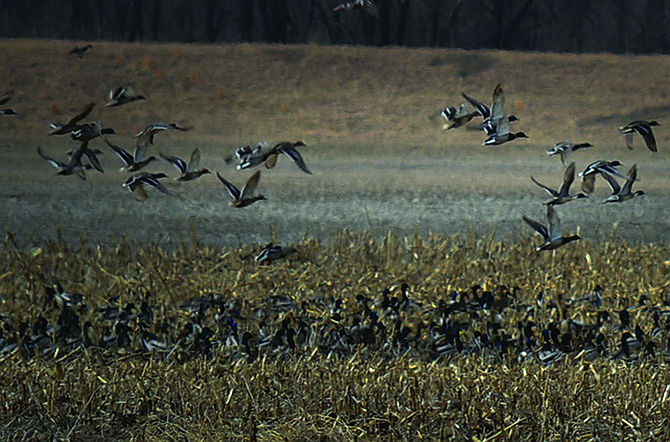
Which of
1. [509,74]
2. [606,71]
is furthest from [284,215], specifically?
[606,71]

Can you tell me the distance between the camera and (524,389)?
13.9 ft

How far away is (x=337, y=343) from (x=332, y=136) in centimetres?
1422

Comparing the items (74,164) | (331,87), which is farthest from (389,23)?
(74,164)

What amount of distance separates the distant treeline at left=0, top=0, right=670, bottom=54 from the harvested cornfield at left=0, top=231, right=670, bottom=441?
17199mm

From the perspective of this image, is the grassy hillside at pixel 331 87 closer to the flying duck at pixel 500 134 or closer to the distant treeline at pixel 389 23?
the distant treeline at pixel 389 23

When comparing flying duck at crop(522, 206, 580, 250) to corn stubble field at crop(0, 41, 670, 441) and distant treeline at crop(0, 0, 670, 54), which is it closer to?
corn stubble field at crop(0, 41, 670, 441)

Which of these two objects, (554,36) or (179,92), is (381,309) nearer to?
(179,92)

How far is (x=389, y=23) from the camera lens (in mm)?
24594

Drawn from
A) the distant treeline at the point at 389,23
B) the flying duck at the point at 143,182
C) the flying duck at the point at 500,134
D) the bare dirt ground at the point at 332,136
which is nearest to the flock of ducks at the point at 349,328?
the flying duck at the point at 143,182

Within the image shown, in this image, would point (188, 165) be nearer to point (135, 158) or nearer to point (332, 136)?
point (135, 158)

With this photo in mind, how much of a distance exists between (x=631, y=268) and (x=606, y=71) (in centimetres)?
1702

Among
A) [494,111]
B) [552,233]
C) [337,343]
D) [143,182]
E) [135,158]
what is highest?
[494,111]

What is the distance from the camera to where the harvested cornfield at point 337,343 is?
13.0 ft

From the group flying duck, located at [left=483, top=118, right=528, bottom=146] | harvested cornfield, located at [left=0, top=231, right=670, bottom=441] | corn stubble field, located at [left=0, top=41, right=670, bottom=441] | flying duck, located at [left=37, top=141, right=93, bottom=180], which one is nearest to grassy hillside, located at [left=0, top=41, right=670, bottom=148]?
corn stubble field, located at [left=0, top=41, right=670, bottom=441]
